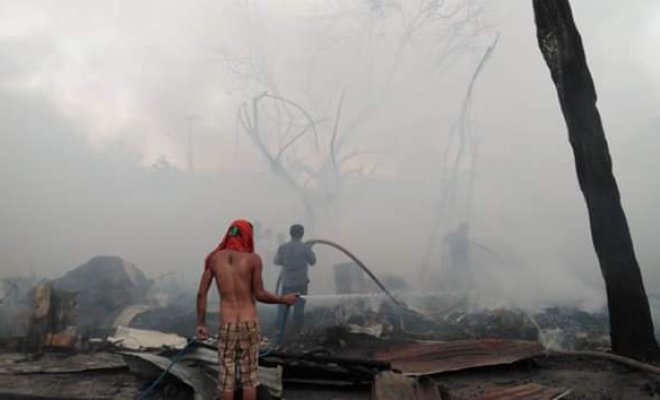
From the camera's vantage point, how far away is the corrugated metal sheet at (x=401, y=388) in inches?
176

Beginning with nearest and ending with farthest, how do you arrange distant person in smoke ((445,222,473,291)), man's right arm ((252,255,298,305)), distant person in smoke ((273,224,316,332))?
1. man's right arm ((252,255,298,305))
2. distant person in smoke ((273,224,316,332))
3. distant person in smoke ((445,222,473,291))

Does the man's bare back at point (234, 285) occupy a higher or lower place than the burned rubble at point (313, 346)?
higher

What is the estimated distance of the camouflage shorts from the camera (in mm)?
4035

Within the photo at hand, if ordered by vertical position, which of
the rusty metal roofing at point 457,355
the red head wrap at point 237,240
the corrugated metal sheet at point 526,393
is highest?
the red head wrap at point 237,240

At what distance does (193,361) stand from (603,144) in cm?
500

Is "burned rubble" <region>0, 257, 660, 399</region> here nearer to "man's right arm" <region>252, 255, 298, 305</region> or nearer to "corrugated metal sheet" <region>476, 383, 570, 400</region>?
"corrugated metal sheet" <region>476, 383, 570, 400</region>

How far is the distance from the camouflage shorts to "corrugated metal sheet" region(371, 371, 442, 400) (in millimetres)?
1074

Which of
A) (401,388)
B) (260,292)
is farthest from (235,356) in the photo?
(401,388)

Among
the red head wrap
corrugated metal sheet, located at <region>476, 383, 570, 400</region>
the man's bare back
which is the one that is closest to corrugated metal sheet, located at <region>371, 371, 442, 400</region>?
corrugated metal sheet, located at <region>476, 383, 570, 400</region>

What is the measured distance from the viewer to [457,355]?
5.70 meters

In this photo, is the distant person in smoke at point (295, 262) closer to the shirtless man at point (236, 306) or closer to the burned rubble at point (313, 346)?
the burned rubble at point (313, 346)

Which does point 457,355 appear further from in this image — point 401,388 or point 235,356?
point 235,356

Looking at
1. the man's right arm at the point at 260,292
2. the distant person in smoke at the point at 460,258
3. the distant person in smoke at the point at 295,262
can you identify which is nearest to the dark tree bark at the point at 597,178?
the distant person in smoke at the point at 295,262

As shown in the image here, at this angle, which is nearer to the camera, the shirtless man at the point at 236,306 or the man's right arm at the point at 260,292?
the shirtless man at the point at 236,306
